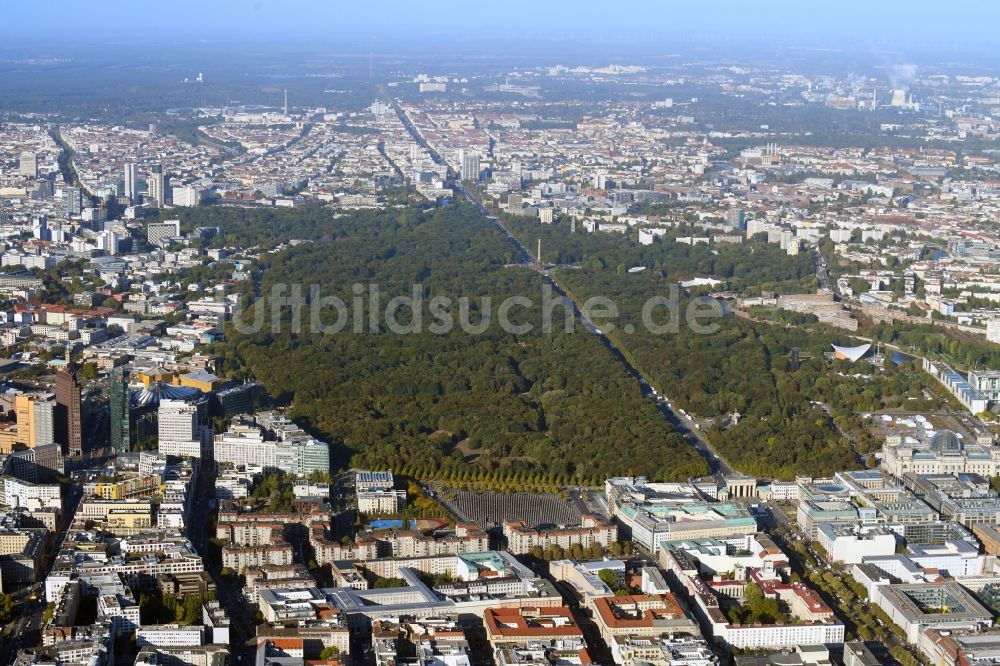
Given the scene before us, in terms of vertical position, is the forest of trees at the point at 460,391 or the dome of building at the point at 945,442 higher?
the dome of building at the point at 945,442

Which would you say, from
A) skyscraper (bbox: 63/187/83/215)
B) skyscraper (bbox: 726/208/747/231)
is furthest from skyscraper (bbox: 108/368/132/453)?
skyscraper (bbox: 726/208/747/231)

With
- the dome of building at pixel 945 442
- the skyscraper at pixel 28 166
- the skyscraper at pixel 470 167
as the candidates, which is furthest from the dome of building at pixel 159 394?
the skyscraper at pixel 470 167

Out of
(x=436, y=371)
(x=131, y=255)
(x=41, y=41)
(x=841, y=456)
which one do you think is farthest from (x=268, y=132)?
(x=41, y=41)

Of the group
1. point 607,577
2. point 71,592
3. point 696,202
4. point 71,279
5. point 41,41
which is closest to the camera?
point 71,592

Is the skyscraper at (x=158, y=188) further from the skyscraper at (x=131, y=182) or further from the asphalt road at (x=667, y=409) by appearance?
the asphalt road at (x=667, y=409)

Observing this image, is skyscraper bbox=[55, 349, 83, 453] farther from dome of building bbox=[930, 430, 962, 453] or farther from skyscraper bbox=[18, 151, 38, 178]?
skyscraper bbox=[18, 151, 38, 178]

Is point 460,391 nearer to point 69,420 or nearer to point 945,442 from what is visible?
point 69,420

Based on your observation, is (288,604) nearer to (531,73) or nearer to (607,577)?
(607,577)
